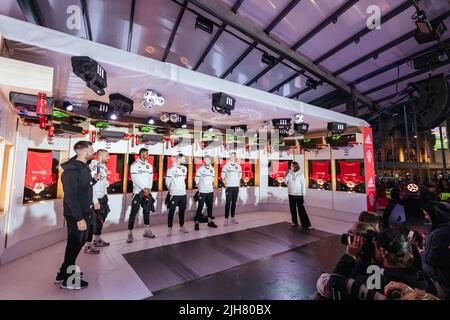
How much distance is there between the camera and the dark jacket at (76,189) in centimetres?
222

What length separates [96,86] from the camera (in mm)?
2369

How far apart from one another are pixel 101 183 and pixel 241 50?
4361 millimetres

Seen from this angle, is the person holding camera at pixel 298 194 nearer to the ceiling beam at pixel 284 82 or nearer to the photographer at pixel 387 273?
the ceiling beam at pixel 284 82

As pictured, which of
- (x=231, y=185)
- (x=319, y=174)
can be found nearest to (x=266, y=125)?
(x=231, y=185)

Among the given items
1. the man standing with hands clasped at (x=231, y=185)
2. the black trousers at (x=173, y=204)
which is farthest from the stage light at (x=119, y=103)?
the man standing with hands clasped at (x=231, y=185)

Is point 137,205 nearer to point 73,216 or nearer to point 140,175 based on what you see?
point 140,175

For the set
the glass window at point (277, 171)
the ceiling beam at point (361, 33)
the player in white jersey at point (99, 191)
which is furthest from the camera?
the glass window at point (277, 171)

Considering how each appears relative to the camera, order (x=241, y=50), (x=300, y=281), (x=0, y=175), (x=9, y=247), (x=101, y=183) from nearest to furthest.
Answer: (x=300, y=281) → (x=0, y=175) → (x=9, y=247) → (x=101, y=183) → (x=241, y=50)

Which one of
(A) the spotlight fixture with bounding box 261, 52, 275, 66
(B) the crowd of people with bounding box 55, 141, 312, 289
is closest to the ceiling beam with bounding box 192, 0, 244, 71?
(A) the spotlight fixture with bounding box 261, 52, 275, 66

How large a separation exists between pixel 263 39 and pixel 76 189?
441 cm

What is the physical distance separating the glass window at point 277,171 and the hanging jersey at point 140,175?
4.56 meters

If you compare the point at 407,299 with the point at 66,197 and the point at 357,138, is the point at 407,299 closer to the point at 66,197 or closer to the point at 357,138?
Result: the point at 66,197

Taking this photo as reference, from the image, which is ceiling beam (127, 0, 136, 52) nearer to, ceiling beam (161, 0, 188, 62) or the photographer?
ceiling beam (161, 0, 188, 62)
